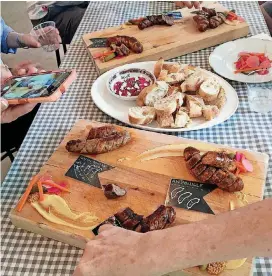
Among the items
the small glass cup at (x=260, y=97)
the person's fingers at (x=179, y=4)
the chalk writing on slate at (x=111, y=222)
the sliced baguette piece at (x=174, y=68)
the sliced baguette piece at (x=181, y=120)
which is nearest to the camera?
the chalk writing on slate at (x=111, y=222)

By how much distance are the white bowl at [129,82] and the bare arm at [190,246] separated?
0.86 m

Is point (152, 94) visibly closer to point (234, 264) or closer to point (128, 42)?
point (128, 42)

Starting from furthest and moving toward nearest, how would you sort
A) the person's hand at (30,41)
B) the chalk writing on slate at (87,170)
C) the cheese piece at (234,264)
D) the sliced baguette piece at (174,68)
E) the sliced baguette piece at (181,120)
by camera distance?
the person's hand at (30,41), the sliced baguette piece at (174,68), the sliced baguette piece at (181,120), the chalk writing on slate at (87,170), the cheese piece at (234,264)

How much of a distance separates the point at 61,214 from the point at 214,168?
0.49 metres

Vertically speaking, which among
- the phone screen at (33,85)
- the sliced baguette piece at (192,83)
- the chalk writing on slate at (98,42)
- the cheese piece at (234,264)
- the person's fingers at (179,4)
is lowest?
the person's fingers at (179,4)

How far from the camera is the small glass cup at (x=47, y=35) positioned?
2.17 meters

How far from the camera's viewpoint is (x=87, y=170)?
137 cm

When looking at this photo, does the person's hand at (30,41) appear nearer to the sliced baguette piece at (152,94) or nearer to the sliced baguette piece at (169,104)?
the sliced baguette piece at (152,94)

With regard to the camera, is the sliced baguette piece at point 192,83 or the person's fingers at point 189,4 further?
the person's fingers at point 189,4

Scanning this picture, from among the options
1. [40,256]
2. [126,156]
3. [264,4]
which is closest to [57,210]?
[40,256]

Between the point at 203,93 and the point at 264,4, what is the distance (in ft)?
4.75

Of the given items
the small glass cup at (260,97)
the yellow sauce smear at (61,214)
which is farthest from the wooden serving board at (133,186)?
the small glass cup at (260,97)

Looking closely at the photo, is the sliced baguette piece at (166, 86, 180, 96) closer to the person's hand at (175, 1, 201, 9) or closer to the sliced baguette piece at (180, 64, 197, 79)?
the sliced baguette piece at (180, 64, 197, 79)

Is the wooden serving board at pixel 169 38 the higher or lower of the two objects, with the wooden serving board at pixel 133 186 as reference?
lower
